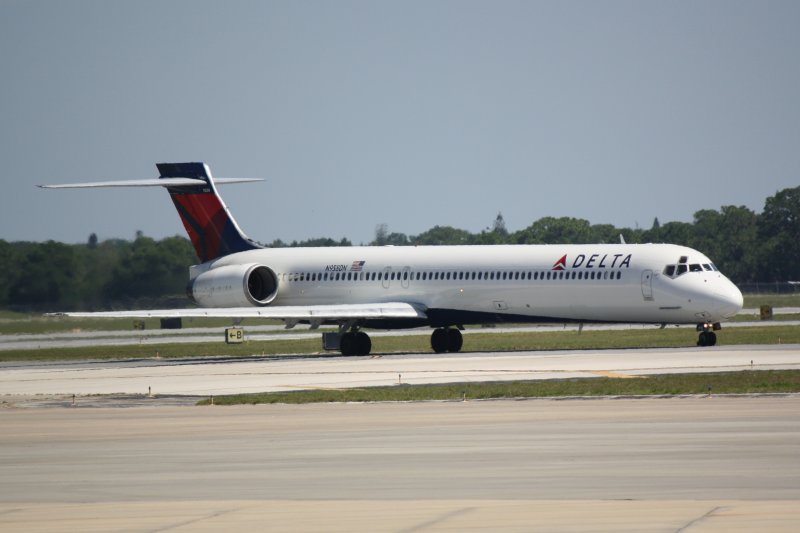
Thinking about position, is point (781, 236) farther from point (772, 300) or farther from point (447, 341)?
point (447, 341)

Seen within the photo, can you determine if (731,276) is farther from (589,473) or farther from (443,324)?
(589,473)

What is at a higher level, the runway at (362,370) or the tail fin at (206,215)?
the tail fin at (206,215)

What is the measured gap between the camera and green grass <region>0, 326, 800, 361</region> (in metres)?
53.3

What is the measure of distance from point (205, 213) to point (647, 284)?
19.9 metres

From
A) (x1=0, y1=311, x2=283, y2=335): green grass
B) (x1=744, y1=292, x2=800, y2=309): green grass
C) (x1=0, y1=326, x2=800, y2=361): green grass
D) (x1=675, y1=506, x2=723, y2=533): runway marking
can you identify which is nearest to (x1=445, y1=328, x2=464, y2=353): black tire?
(x1=0, y1=326, x2=800, y2=361): green grass

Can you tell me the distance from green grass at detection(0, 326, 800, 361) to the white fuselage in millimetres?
2398

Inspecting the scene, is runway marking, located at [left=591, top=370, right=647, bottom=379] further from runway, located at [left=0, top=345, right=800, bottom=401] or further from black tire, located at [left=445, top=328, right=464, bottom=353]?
black tire, located at [left=445, top=328, right=464, bottom=353]

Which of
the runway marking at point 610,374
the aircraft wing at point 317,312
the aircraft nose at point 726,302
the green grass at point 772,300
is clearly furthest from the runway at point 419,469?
the green grass at point 772,300

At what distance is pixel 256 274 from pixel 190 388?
21.6m

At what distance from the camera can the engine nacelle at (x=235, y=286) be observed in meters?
55.7

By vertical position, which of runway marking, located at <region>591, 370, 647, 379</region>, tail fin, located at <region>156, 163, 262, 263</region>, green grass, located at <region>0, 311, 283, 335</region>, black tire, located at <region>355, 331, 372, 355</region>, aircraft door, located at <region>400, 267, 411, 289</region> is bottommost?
runway marking, located at <region>591, 370, 647, 379</region>

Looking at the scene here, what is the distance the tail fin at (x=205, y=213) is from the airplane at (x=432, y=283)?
4 cm

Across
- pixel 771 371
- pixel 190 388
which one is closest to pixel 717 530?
pixel 771 371

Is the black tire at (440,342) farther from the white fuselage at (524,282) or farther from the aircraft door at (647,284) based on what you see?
the aircraft door at (647,284)
